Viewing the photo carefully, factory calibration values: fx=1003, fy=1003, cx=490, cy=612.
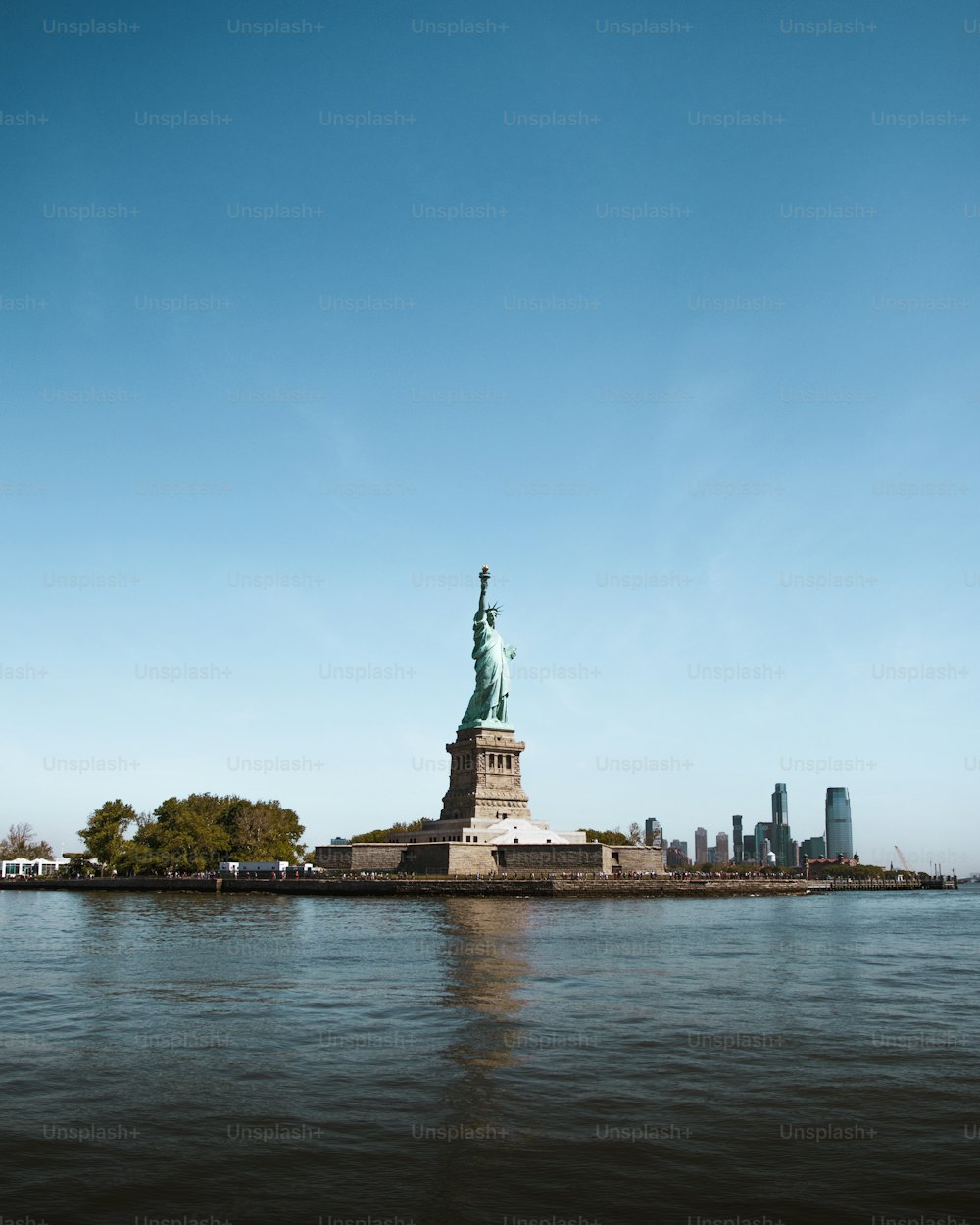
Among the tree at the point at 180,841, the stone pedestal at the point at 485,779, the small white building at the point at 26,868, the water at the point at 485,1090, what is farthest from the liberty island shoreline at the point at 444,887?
the water at the point at 485,1090

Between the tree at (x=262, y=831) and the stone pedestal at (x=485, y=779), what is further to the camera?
the tree at (x=262, y=831)

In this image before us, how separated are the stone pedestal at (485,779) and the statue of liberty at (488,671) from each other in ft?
5.41

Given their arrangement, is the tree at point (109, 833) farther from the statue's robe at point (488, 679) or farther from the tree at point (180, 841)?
the statue's robe at point (488, 679)

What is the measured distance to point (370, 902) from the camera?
77000mm

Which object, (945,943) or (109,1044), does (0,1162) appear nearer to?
(109,1044)

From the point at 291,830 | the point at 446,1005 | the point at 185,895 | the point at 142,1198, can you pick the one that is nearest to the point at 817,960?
the point at 446,1005

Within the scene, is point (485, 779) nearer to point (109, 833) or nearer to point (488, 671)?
point (488, 671)

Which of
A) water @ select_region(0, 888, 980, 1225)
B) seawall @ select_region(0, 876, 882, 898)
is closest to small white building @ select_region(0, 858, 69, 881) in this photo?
seawall @ select_region(0, 876, 882, 898)

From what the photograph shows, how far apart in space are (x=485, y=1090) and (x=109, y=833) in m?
104

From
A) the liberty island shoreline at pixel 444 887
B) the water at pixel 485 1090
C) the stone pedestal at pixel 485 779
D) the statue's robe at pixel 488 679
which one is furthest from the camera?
the statue's robe at pixel 488 679

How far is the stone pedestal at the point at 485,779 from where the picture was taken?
97875 millimetres

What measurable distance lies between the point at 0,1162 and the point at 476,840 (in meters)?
80.0

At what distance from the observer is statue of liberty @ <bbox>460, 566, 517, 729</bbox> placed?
104m

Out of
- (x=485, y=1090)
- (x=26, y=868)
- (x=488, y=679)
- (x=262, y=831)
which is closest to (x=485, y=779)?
(x=488, y=679)
